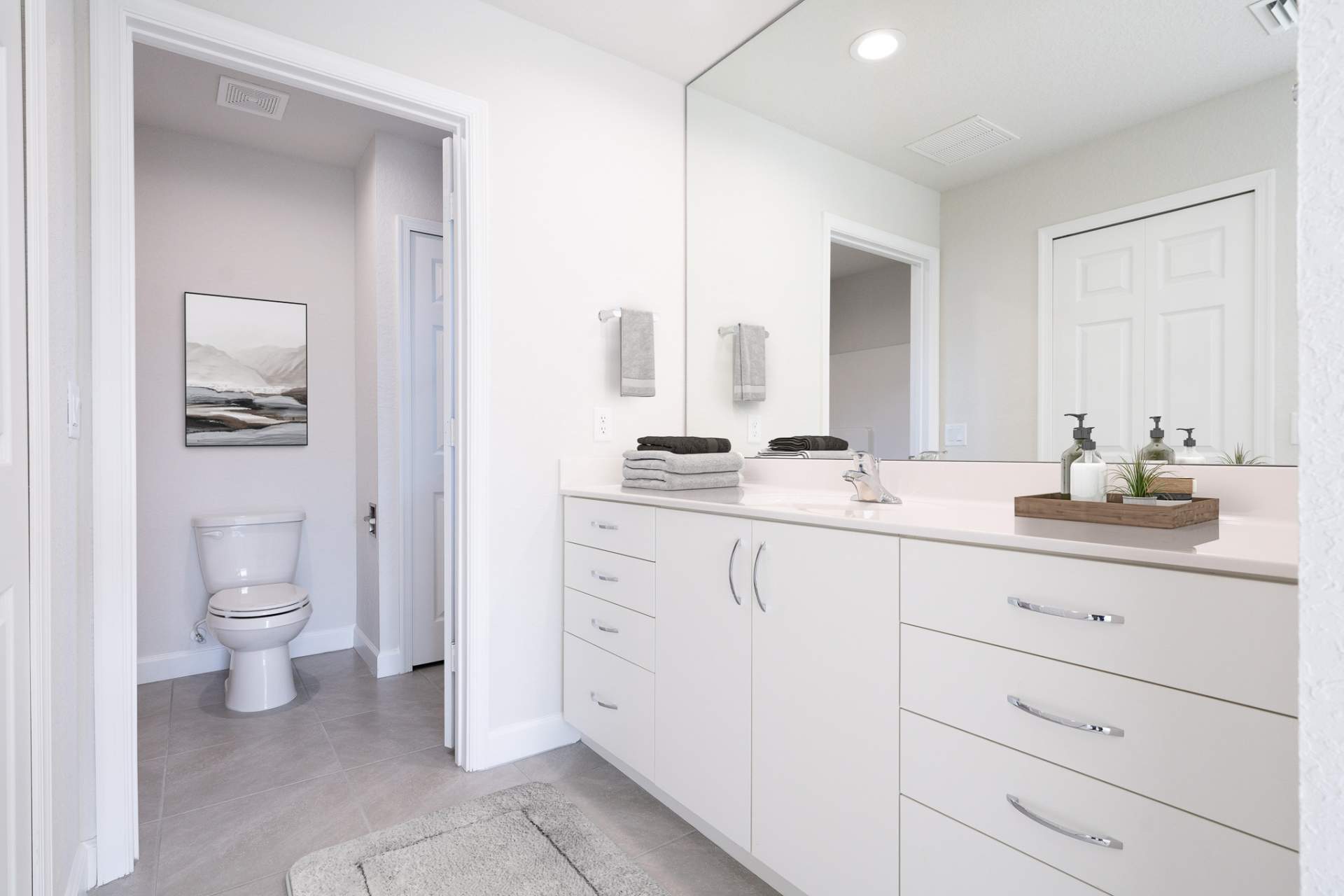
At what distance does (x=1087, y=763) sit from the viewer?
2.97ft

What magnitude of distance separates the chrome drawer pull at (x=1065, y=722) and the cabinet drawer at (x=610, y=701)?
1.03 meters

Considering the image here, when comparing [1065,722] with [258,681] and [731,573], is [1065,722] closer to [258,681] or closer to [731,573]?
[731,573]

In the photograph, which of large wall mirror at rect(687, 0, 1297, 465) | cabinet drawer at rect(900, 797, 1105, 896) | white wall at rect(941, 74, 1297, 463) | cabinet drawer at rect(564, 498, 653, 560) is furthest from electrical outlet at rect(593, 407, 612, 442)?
cabinet drawer at rect(900, 797, 1105, 896)

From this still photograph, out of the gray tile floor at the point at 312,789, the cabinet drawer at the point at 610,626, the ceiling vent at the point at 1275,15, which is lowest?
the gray tile floor at the point at 312,789

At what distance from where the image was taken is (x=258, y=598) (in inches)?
106

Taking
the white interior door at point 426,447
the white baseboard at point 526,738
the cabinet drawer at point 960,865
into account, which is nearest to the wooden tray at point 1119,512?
the cabinet drawer at point 960,865

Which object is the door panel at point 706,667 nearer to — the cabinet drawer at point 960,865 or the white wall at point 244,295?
the cabinet drawer at point 960,865

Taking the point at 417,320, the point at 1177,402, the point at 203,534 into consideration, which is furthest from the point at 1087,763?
the point at 203,534

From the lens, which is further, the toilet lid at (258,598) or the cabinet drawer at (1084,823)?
the toilet lid at (258,598)

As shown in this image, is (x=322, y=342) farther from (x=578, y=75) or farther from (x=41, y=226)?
(x=41, y=226)

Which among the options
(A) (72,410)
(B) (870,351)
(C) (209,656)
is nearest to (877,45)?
(B) (870,351)

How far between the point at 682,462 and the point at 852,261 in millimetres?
786

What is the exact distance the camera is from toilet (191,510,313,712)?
2.58m

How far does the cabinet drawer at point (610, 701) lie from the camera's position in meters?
1.83
